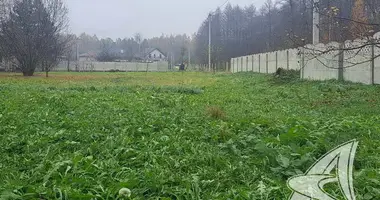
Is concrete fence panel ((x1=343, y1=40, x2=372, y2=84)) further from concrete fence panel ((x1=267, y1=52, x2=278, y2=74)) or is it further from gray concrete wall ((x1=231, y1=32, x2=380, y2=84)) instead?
concrete fence panel ((x1=267, y1=52, x2=278, y2=74))

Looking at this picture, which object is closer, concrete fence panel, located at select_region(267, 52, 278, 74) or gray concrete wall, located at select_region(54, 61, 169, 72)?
concrete fence panel, located at select_region(267, 52, 278, 74)

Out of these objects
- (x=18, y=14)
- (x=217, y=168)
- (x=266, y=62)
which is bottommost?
(x=217, y=168)

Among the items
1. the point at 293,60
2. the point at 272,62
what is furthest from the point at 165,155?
the point at 272,62

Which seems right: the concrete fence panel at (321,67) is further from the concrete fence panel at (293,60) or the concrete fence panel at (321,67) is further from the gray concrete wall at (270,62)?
the concrete fence panel at (293,60)

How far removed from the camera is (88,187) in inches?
100

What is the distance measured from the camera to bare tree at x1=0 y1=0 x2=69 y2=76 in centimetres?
2616

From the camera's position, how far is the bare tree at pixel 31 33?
85.8 feet

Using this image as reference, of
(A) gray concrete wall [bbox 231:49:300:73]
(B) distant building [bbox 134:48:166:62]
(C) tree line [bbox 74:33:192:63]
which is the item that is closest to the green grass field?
(A) gray concrete wall [bbox 231:49:300:73]

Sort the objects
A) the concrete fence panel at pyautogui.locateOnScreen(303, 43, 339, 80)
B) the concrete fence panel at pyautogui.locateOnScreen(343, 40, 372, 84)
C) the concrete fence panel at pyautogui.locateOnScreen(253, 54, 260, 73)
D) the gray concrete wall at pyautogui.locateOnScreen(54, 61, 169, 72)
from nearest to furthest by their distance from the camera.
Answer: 1. the concrete fence panel at pyautogui.locateOnScreen(343, 40, 372, 84)
2. the concrete fence panel at pyautogui.locateOnScreen(303, 43, 339, 80)
3. the concrete fence panel at pyautogui.locateOnScreen(253, 54, 260, 73)
4. the gray concrete wall at pyautogui.locateOnScreen(54, 61, 169, 72)

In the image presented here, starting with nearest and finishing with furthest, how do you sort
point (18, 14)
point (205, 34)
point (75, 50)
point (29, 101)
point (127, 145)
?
point (127, 145)
point (29, 101)
point (18, 14)
point (205, 34)
point (75, 50)

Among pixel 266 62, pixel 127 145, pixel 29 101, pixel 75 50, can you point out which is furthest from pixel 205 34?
pixel 127 145

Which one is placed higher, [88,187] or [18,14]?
[18,14]

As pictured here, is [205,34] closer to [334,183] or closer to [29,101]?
[29,101]

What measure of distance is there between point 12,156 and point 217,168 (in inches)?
82.0
